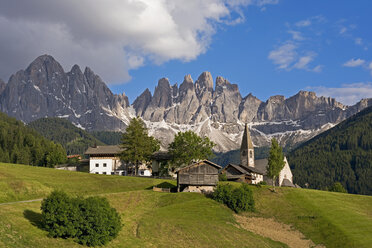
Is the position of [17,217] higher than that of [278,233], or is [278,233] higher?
[17,217]

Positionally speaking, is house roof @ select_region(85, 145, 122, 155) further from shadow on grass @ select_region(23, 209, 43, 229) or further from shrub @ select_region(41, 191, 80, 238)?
shrub @ select_region(41, 191, 80, 238)

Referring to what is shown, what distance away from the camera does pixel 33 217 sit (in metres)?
44.8

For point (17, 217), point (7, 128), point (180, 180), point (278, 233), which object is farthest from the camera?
point (7, 128)

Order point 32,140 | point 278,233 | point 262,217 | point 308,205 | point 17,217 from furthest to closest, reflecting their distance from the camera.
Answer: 1. point 32,140
2. point 308,205
3. point 262,217
4. point 278,233
5. point 17,217

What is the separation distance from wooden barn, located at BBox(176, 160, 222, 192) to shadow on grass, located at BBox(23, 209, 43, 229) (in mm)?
36472

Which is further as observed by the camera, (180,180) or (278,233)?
(180,180)

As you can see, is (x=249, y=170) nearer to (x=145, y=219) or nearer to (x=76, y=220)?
(x=145, y=219)

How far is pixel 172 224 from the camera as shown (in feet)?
174

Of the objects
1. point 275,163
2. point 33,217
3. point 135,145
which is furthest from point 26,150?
point 33,217

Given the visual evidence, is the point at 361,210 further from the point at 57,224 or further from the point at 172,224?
the point at 57,224

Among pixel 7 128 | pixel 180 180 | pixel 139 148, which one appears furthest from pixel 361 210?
pixel 7 128

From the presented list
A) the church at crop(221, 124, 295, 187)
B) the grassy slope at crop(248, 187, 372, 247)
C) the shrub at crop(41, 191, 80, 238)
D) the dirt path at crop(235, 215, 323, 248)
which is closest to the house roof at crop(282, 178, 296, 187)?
the church at crop(221, 124, 295, 187)

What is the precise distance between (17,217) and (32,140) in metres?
151

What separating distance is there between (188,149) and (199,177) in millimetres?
20795
